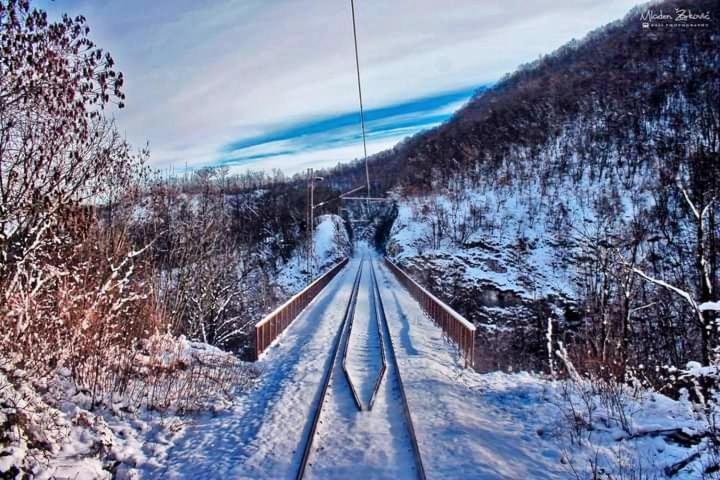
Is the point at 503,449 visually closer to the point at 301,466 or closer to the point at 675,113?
the point at 301,466

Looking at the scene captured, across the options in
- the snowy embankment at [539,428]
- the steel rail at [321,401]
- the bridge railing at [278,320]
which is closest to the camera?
the snowy embankment at [539,428]

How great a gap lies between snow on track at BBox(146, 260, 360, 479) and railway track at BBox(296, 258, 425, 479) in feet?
0.72

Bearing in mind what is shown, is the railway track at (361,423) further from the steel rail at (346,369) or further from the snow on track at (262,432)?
the snow on track at (262,432)

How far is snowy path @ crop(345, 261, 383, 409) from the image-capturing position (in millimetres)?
8188

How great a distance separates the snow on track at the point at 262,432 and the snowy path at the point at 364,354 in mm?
660

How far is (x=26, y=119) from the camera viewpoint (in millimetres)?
5469

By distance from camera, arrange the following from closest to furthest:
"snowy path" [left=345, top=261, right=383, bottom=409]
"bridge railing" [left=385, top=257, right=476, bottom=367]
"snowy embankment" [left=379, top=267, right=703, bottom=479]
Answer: "snowy embankment" [left=379, top=267, right=703, bottom=479]
"snowy path" [left=345, top=261, right=383, bottom=409]
"bridge railing" [left=385, top=257, right=476, bottom=367]

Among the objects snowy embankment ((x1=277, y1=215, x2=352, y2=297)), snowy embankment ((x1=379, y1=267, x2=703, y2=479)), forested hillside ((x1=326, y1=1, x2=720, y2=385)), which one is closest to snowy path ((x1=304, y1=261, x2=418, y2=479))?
snowy embankment ((x1=379, y1=267, x2=703, y2=479))

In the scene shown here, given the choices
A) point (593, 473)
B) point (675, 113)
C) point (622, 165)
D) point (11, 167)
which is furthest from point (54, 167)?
point (675, 113)

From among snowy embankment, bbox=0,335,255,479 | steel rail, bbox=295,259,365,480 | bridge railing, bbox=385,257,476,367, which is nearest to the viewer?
snowy embankment, bbox=0,335,255,479

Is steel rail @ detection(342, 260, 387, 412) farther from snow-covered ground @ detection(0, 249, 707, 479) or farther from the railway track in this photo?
snow-covered ground @ detection(0, 249, 707, 479)

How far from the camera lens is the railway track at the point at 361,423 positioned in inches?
201

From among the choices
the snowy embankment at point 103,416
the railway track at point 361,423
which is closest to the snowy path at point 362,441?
the railway track at point 361,423

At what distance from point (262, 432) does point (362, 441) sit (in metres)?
1.39
